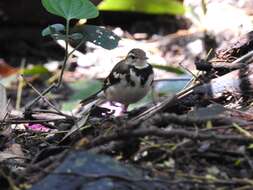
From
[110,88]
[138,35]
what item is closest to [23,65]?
[138,35]

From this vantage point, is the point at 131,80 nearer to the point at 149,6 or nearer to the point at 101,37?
the point at 101,37

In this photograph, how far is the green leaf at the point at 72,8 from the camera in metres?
4.08

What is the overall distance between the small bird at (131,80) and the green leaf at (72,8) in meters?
0.37

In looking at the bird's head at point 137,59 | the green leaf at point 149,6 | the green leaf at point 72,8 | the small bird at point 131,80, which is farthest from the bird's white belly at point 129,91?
the green leaf at point 149,6

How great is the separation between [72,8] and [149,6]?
3446 millimetres

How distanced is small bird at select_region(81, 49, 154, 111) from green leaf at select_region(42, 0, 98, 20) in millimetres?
368

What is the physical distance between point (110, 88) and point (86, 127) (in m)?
0.98

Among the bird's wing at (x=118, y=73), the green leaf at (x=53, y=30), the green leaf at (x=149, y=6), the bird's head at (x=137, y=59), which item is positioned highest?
the green leaf at (x=53, y=30)

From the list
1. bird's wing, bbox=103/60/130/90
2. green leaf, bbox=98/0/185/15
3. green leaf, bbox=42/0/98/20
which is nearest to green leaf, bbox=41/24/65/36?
green leaf, bbox=42/0/98/20

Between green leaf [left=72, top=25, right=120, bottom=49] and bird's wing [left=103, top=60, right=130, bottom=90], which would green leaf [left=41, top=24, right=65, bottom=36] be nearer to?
green leaf [left=72, top=25, right=120, bottom=49]

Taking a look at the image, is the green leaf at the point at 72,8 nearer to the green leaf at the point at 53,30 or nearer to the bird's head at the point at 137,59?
the green leaf at the point at 53,30

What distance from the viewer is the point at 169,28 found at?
316 inches

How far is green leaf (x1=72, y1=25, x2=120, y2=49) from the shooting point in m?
4.20

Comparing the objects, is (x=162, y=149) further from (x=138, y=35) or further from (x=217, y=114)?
(x=138, y=35)
